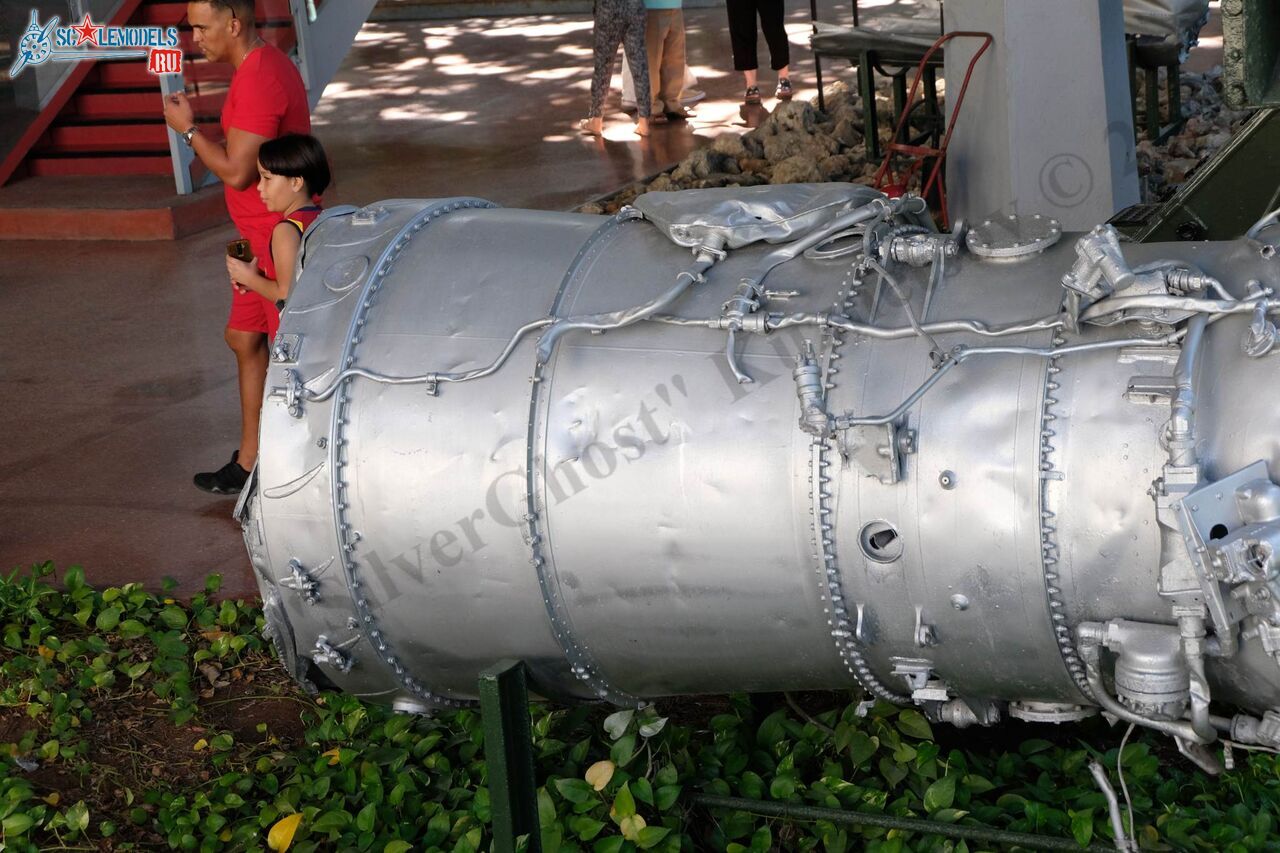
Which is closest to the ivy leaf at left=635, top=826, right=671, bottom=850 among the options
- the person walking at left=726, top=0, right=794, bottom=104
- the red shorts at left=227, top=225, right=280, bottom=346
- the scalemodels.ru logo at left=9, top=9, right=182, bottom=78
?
the red shorts at left=227, top=225, right=280, bottom=346

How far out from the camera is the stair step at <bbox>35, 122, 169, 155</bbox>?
9555mm

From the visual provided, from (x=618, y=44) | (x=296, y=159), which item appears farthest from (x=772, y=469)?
(x=618, y=44)

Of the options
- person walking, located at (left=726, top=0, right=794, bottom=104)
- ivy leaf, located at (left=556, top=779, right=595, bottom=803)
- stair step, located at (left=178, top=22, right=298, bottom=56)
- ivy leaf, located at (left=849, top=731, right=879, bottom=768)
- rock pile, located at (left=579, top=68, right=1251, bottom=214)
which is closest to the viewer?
ivy leaf, located at (left=556, top=779, right=595, bottom=803)

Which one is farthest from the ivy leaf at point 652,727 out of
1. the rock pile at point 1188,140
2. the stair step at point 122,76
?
the stair step at point 122,76

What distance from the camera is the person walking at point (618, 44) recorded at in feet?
31.1

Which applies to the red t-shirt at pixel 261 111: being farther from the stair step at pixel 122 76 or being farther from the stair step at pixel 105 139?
the stair step at pixel 105 139

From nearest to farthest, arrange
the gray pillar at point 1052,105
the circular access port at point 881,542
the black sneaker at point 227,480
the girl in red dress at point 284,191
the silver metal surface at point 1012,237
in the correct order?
the circular access port at point 881,542 < the silver metal surface at point 1012,237 < the girl in red dress at point 284,191 < the black sneaker at point 227,480 < the gray pillar at point 1052,105

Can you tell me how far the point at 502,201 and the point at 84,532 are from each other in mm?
4156

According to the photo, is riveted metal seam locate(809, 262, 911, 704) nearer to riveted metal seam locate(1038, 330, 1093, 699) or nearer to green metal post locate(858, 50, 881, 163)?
riveted metal seam locate(1038, 330, 1093, 699)

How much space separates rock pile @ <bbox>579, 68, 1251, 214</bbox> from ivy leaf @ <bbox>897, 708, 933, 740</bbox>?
16.2 ft

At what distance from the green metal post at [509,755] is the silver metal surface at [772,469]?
0.11 meters

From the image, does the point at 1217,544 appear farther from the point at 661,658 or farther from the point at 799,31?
the point at 799,31

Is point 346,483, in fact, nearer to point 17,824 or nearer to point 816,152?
point 17,824

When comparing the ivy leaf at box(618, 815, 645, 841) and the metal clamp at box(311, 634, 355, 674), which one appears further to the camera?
the ivy leaf at box(618, 815, 645, 841)
